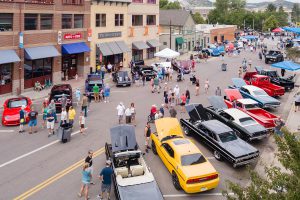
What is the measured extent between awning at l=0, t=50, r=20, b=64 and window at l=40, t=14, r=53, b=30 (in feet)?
16.2

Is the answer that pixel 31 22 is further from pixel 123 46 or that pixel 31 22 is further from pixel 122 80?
pixel 123 46

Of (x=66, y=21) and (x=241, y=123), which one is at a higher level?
(x=66, y=21)

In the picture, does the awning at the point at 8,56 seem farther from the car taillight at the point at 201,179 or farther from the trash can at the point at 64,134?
the car taillight at the point at 201,179

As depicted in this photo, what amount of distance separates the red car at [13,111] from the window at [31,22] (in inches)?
419

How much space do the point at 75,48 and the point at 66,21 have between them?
2.97 m

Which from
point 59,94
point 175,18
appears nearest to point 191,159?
point 59,94

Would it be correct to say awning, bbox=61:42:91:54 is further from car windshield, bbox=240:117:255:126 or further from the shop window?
car windshield, bbox=240:117:255:126

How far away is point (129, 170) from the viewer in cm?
1410

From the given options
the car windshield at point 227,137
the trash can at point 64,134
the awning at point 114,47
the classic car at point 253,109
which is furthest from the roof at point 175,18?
A: the car windshield at point 227,137

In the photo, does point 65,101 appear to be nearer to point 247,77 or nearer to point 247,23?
point 247,77

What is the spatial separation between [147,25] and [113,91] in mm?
23842

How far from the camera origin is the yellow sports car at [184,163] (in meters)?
13.9

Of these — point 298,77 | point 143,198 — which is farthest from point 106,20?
point 143,198

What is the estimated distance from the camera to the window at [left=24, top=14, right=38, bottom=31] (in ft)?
107
